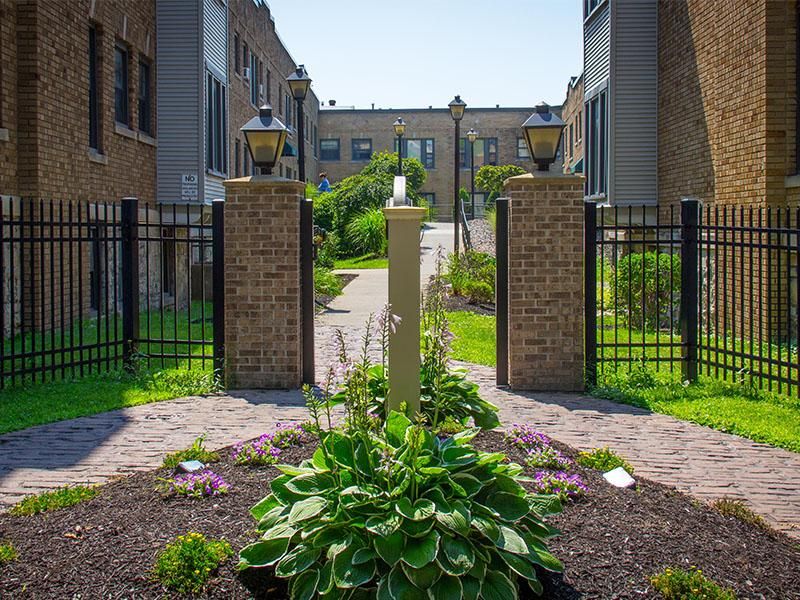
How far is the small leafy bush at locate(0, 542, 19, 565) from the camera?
416 centimetres

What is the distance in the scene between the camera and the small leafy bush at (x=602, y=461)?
229 inches

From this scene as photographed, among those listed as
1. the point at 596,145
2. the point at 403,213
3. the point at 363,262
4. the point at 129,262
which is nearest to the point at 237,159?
the point at 363,262

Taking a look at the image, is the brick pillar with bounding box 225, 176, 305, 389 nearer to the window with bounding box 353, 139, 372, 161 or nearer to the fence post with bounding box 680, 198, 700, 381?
the fence post with bounding box 680, 198, 700, 381

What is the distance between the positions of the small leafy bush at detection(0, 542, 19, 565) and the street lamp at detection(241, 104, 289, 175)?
18.5 ft

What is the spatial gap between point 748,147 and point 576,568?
997 cm

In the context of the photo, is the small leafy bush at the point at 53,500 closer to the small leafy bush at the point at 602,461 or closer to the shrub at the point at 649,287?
the small leafy bush at the point at 602,461

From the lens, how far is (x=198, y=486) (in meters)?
5.11

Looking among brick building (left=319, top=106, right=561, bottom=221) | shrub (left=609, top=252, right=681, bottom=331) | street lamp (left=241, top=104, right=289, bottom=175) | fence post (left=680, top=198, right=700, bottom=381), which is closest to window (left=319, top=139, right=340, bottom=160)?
Answer: brick building (left=319, top=106, right=561, bottom=221)

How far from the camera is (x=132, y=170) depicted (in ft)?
55.0

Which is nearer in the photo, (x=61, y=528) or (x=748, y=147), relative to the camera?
(x=61, y=528)

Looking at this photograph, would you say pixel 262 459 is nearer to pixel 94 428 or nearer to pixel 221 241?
pixel 94 428

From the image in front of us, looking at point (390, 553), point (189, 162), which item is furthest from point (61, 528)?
point (189, 162)

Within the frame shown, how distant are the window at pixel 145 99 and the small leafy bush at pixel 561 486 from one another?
1476 centimetres

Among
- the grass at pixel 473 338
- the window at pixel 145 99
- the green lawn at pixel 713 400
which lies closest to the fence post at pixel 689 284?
the green lawn at pixel 713 400
